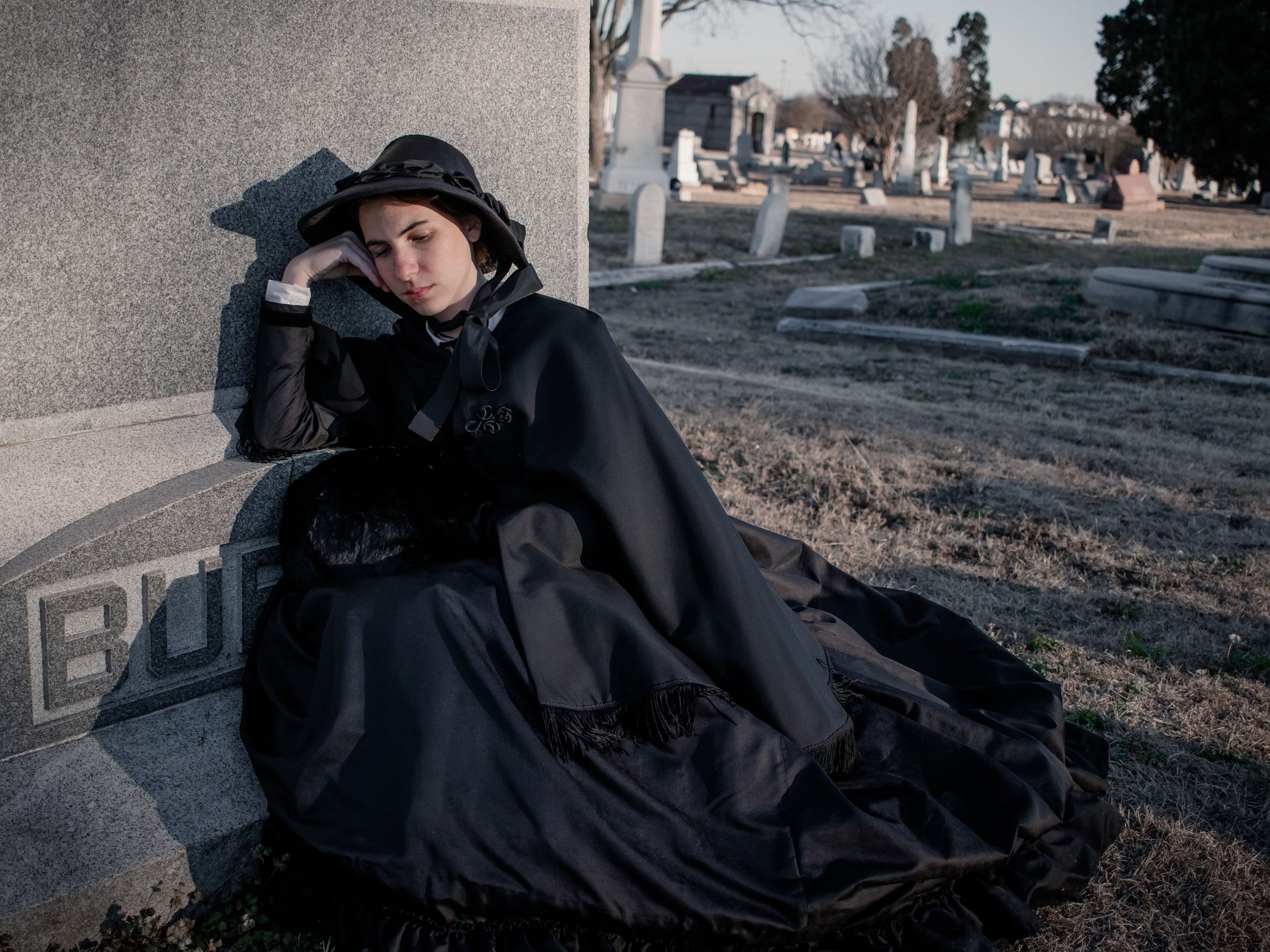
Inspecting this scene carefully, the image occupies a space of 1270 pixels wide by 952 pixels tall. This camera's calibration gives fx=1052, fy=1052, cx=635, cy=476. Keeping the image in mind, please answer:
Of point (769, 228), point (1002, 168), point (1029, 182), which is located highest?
point (1002, 168)

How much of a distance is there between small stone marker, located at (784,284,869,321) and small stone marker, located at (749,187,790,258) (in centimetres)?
447

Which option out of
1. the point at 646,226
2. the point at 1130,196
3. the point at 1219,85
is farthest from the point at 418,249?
the point at 1219,85

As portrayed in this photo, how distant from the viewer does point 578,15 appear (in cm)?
297

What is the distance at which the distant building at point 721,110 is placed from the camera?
5266 centimetres

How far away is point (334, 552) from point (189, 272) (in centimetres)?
79

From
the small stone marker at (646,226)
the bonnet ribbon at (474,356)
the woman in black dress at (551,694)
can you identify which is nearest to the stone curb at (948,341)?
the small stone marker at (646,226)

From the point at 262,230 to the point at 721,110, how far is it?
53.8 metres

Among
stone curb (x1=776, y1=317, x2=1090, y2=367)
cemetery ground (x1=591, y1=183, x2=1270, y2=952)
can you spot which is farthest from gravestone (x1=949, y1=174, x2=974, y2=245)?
stone curb (x1=776, y1=317, x2=1090, y2=367)

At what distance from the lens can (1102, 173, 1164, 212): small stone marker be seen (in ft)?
81.3

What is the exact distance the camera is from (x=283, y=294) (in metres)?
2.43

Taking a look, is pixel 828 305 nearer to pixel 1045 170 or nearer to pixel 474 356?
pixel 474 356

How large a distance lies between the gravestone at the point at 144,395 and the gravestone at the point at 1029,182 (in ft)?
98.7

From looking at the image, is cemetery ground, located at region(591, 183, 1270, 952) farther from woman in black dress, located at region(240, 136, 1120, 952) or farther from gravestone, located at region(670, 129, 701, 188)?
gravestone, located at region(670, 129, 701, 188)

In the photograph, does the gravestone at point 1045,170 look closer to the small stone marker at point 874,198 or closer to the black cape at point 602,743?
the small stone marker at point 874,198
